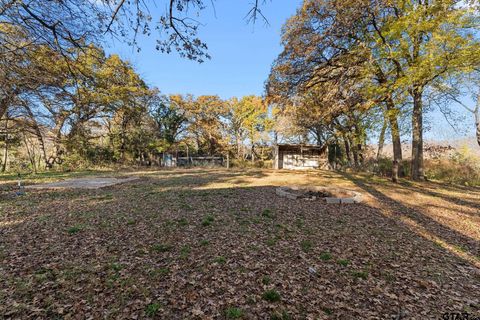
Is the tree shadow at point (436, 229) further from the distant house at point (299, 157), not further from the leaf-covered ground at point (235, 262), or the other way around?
the distant house at point (299, 157)

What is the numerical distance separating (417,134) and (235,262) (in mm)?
10707

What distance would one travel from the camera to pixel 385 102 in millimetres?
9867

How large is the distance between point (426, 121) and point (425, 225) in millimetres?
8605

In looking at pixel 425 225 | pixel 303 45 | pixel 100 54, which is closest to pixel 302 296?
pixel 425 225

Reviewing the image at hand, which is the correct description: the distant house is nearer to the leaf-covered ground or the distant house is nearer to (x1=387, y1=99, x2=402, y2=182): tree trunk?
(x1=387, y1=99, x2=402, y2=182): tree trunk

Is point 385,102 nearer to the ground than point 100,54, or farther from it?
farther from it

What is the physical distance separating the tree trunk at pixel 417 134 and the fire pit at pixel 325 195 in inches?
200

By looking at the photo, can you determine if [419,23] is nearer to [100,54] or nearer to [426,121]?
[426,121]

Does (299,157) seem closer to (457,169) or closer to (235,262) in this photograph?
(457,169)

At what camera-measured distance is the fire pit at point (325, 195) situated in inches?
254

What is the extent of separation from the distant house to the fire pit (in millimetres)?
13593

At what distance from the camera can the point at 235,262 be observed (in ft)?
10.0

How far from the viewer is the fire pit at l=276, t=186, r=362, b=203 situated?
6.45 metres

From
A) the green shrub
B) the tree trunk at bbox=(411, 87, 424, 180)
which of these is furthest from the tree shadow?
the green shrub
